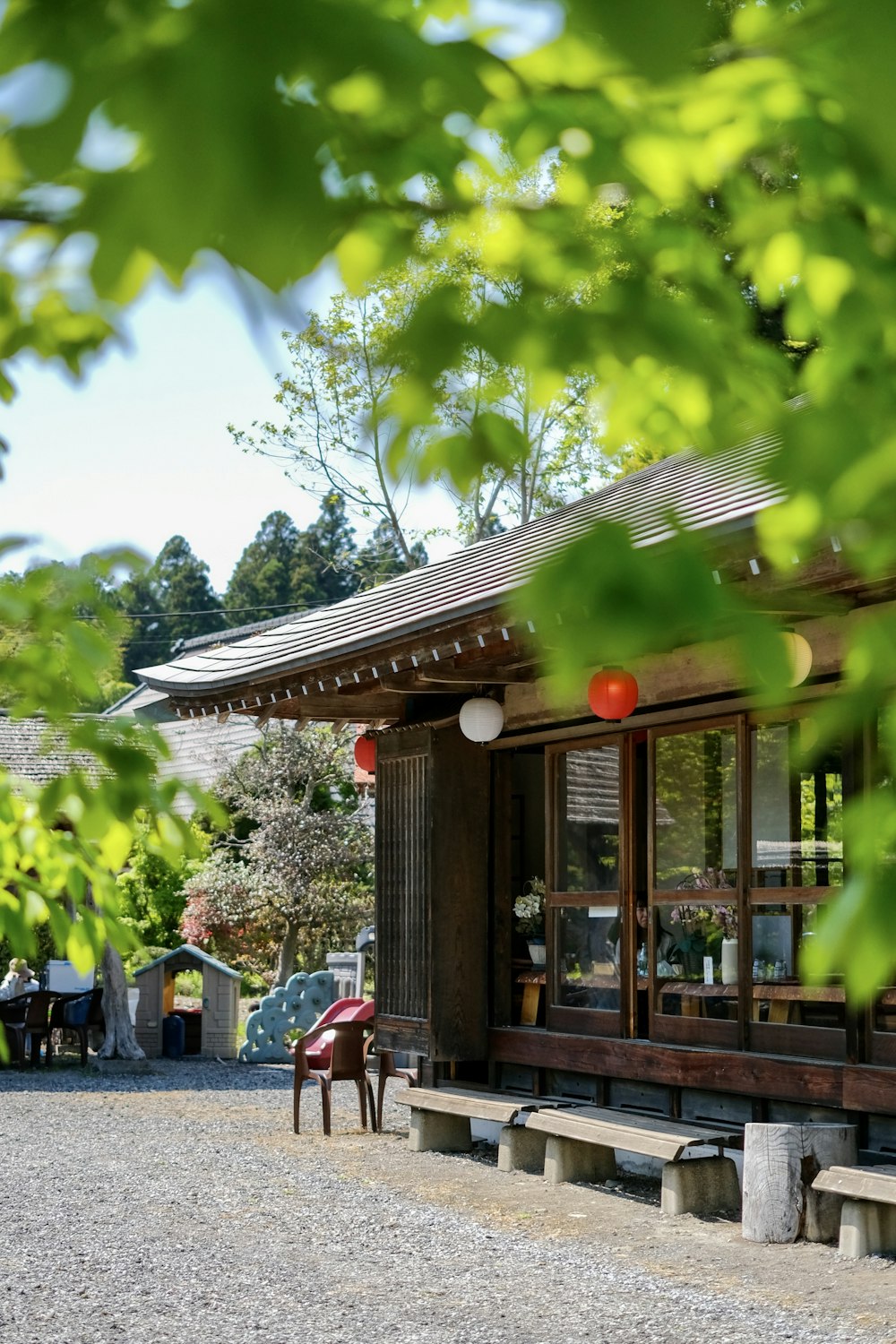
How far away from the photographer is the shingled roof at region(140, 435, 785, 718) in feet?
23.0

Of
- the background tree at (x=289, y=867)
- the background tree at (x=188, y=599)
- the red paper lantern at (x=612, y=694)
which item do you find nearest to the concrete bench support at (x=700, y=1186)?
the red paper lantern at (x=612, y=694)

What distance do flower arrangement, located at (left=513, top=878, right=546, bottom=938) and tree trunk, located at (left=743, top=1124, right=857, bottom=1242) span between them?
3114 mm

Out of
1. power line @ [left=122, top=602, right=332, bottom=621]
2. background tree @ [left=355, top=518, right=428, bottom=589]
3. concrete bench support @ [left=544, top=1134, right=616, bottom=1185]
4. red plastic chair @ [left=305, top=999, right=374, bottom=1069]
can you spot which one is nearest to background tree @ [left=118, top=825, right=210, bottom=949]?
background tree @ [left=355, top=518, right=428, bottom=589]

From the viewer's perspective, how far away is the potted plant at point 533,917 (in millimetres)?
9383

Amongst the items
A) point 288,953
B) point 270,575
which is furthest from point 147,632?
point 288,953

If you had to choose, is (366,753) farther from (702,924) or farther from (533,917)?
(702,924)

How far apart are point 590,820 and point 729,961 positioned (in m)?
1.48

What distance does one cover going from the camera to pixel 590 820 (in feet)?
29.0

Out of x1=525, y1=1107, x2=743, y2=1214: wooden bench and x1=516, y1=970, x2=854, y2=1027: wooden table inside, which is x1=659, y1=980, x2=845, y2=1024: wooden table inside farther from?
x1=525, y1=1107, x2=743, y2=1214: wooden bench

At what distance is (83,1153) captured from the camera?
31.5 feet

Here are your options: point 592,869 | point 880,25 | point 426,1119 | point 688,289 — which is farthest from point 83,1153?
point 880,25

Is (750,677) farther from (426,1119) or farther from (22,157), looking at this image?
(426,1119)

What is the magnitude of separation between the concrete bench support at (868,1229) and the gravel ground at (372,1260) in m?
0.11

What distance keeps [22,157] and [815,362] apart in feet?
2.77
